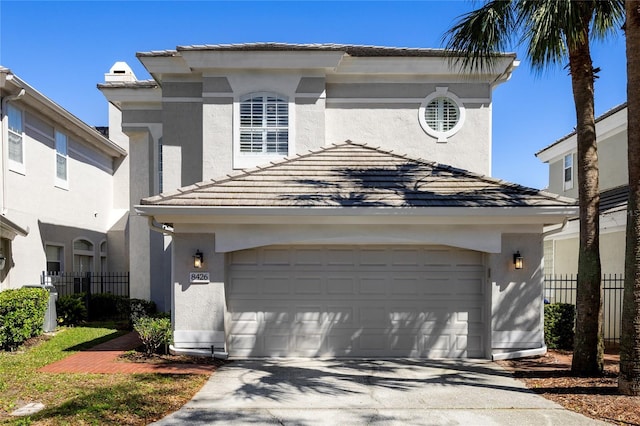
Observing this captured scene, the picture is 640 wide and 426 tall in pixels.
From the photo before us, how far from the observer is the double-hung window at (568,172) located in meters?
19.2

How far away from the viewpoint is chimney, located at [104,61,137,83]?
1997cm

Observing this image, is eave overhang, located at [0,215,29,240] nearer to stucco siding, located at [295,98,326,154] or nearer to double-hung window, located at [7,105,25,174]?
double-hung window, located at [7,105,25,174]

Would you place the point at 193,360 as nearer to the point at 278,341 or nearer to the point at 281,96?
the point at 278,341

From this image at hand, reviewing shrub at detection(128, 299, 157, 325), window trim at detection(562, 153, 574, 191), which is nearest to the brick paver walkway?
shrub at detection(128, 299, 157, 325)

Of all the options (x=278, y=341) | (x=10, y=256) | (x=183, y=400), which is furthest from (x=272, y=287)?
(x=10, y=256)

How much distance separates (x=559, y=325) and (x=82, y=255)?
16070 mm

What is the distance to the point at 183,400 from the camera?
654 centimetres

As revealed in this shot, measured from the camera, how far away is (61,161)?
16.1 metres

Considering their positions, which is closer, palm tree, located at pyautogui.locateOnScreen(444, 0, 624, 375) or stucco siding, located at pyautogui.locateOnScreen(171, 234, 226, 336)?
palm tree, located at pyautogui.locateOnScreen(444, 0, 624, 375)

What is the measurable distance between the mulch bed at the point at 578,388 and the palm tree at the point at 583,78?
413mm

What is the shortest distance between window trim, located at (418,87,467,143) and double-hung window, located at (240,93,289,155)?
3.87 meters

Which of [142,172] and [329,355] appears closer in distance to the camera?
[329,355]

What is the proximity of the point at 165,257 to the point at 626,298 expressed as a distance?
36.1 ft

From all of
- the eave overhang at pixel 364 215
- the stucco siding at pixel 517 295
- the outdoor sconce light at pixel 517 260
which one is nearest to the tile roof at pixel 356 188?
the eave overhang at pixel 364 215
